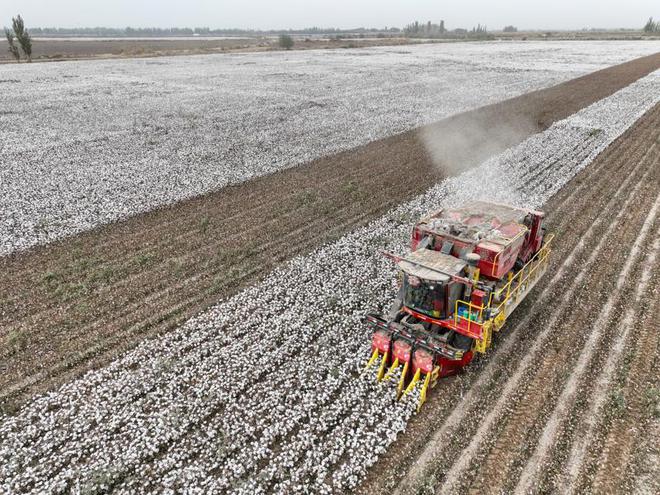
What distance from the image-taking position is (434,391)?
35.6 feet

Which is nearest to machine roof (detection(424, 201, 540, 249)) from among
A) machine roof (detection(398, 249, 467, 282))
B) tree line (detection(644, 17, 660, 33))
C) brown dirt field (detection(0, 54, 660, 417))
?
machine roof (detection(398, 249, 467, 282))

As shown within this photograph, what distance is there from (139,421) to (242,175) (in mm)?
17292

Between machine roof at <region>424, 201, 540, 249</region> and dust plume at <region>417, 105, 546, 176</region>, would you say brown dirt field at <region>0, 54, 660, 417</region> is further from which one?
machine roof at <region>424, 201, 540, 249</region>

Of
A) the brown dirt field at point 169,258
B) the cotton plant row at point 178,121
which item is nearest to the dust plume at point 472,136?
the brown dirt field at point 169,258

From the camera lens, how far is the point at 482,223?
493 inches

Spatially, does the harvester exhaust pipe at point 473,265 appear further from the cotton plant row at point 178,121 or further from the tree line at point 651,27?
the tree line at point 651,27

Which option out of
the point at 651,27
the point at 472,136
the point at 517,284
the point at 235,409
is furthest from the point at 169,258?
Result: the point at 651,27

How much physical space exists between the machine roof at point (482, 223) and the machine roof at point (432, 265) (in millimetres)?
928

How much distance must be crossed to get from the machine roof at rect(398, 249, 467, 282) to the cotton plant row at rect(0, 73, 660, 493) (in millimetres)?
2889

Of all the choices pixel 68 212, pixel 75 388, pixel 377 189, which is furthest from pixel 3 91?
pixel 75 388

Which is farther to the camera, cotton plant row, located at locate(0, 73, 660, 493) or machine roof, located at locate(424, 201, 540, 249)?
machine roof, located at locate(424, 201, 540, 249)

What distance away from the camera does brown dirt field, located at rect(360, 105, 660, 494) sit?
889 centimetres

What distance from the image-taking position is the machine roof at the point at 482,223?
11.7 m

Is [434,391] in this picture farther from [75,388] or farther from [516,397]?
[75,388]
